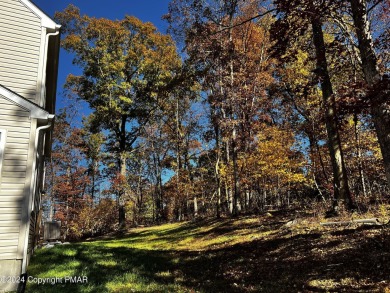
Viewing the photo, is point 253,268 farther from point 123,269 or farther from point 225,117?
point 225,117

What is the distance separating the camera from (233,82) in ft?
68.4

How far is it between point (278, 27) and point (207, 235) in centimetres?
1257

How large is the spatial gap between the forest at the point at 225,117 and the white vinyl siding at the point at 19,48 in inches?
294

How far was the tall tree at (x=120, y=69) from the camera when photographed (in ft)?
99.1

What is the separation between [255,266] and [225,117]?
44.2ft

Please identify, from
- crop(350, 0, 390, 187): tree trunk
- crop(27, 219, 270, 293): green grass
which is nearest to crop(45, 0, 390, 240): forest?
crop(350, 0, 390, 187): tree trunk

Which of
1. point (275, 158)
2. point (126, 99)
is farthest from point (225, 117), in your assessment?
point (126, 99)

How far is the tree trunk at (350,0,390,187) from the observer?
5.73m

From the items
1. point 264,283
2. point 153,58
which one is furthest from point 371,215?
point 153,58

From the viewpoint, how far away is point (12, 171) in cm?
787

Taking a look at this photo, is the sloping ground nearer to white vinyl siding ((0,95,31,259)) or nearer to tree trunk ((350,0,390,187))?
white vinyl siding ((0,95,31,259))

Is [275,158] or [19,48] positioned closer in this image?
[19,48]

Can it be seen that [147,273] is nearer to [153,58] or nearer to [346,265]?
[346,265]

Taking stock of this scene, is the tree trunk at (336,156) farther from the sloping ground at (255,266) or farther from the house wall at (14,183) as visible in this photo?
the house wall at (14,183)
